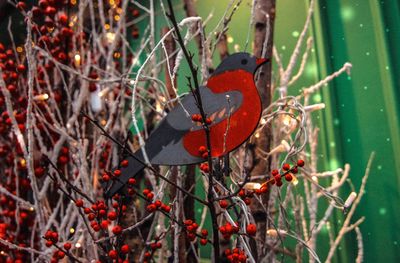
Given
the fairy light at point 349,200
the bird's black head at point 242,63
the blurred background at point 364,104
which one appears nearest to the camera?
the fairy light at point 349,200

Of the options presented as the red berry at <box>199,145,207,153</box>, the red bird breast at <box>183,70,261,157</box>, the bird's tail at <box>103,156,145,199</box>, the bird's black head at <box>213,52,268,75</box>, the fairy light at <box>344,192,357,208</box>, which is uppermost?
the bird's black head at <box>213,52,268,75</box>

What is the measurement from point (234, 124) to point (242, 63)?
0.14 meters

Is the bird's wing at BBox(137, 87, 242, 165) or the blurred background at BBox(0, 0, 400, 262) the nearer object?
the bird's wing at BBox(137, 87, 242, 165)

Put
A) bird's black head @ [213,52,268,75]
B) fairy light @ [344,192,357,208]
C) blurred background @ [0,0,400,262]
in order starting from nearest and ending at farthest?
fairy light @ [344,192,357,208]
bird's black head @ [213,52,268,75]
blurred background @ [0,0,400,262]

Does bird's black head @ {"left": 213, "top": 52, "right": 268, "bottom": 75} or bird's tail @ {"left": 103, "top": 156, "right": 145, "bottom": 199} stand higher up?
bird's black head @ {"left": 213, "top": 52, "right": 268, "bottom": 75}

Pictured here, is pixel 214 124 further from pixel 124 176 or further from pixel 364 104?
pixel 364 104

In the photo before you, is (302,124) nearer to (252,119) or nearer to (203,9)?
(252,119)

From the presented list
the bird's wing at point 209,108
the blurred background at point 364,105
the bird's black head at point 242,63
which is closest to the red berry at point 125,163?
the bird's wing at point 209,108

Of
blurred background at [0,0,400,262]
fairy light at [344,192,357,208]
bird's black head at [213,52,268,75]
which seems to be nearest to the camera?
fairy light at [344,192,357,208]

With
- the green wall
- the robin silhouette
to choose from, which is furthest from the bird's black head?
the green wall

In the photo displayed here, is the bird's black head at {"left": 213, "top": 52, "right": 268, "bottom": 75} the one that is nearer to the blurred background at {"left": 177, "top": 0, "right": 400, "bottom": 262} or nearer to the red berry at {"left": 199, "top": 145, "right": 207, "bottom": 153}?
the red berry at {"left": 199, "top": 145, "right": 207, "bottom": 153}

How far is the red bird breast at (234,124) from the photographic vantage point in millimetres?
625

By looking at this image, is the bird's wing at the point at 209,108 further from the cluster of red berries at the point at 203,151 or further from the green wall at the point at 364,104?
the green wall at the point at 364,104

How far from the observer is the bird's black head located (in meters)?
0.71
